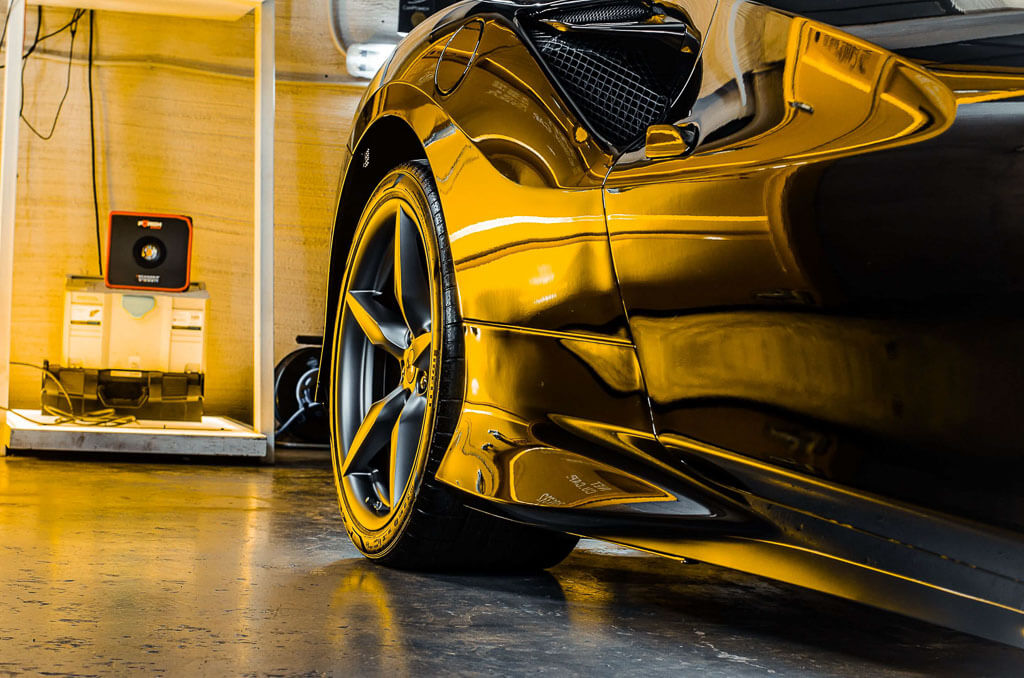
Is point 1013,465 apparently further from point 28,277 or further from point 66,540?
point 28,277

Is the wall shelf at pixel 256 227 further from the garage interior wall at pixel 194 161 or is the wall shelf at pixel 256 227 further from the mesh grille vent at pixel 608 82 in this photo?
the mesh grille vent at pixel 608 82

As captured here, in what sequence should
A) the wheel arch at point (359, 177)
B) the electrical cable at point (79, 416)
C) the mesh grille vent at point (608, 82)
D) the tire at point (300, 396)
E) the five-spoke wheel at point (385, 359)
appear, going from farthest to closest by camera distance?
the tire at point (300, 396) < the electrical cable at point (79, 416) < the wheel arch at point (359, 177) < the five-spoke wheel at point (385, 359) < the mesh grille vent at point (608, 82)

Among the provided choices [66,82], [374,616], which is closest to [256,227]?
[66,82]

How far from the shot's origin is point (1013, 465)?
967mm

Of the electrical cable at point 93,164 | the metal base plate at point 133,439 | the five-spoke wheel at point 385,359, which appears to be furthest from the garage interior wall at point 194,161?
the five-spoke wheel at point 385,359

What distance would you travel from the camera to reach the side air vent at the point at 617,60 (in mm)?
1613

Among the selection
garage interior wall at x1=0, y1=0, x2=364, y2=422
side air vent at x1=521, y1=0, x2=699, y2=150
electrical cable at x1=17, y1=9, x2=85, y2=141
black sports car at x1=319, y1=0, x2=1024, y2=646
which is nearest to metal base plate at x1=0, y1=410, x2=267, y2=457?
garage interior wall at x1=0, y1=0, x2=364, y2=422

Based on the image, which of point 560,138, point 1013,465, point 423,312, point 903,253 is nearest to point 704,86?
point 560,138

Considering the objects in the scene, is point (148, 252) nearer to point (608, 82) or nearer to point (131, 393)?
point (131, 393)

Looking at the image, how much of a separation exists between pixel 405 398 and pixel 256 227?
8.14 ft

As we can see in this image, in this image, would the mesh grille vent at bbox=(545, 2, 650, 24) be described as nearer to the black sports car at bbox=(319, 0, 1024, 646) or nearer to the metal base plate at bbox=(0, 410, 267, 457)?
the black sports car at bbox=(319, 0, 1024, 646)

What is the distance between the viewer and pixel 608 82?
5.48 feet

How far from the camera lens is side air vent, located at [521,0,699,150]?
161 cm

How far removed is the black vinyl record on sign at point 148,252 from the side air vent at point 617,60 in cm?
293
